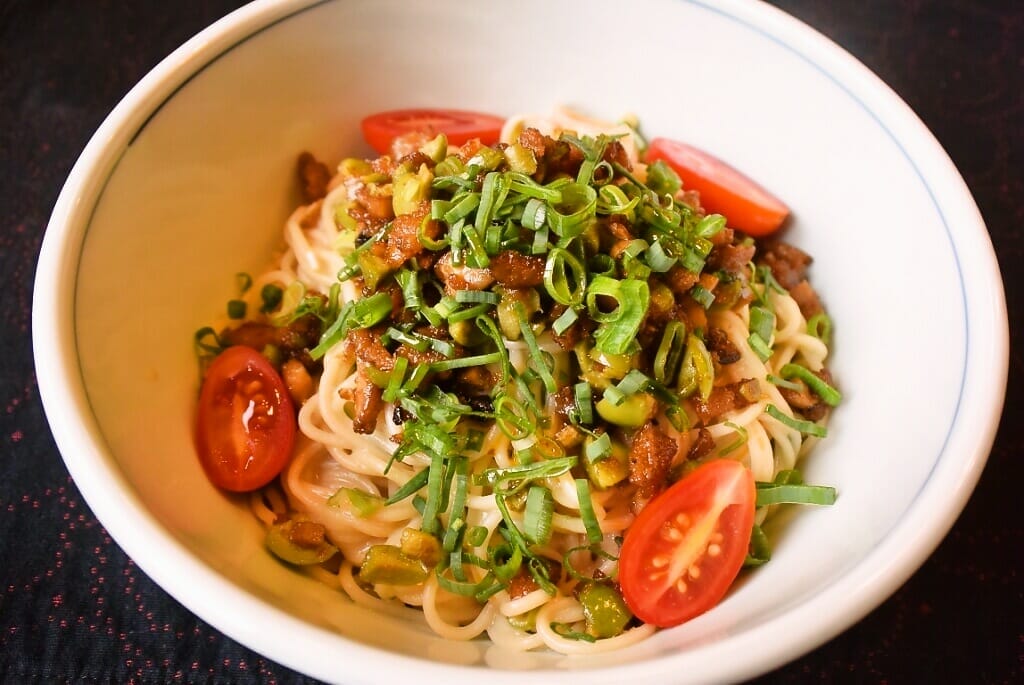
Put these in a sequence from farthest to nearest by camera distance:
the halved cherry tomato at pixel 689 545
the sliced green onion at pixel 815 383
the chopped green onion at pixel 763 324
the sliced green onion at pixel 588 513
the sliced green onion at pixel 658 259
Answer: the chopped green onion at pixel 763 324, the sliced green onion at pixel 815 383, the sliced green onion at pixel 658 259, the sliced green onion at pixel 588 513, the halved cherry tomato at pixel 689 545

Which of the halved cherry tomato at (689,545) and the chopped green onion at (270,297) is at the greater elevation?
the halved cherry tomato at (689,545)

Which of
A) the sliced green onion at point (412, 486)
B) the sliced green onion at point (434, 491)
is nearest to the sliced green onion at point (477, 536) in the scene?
the sliced green onion at point (434, 491)

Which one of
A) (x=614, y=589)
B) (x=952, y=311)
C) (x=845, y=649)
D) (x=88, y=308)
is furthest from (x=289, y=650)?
(x=952, y=311)

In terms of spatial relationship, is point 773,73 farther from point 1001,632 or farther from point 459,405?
point 1001,632

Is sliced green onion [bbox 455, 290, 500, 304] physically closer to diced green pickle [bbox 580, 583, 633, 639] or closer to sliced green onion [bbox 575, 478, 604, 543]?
sliced green onion [bbox 575, 478, 604, 543]

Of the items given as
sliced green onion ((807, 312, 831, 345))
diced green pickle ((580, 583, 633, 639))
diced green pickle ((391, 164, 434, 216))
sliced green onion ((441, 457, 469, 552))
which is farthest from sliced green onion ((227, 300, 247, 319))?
sliced green onion ((807, 312, 831, 345))

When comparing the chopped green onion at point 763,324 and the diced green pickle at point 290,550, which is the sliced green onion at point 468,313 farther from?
the chopped green onion at point 763,324
